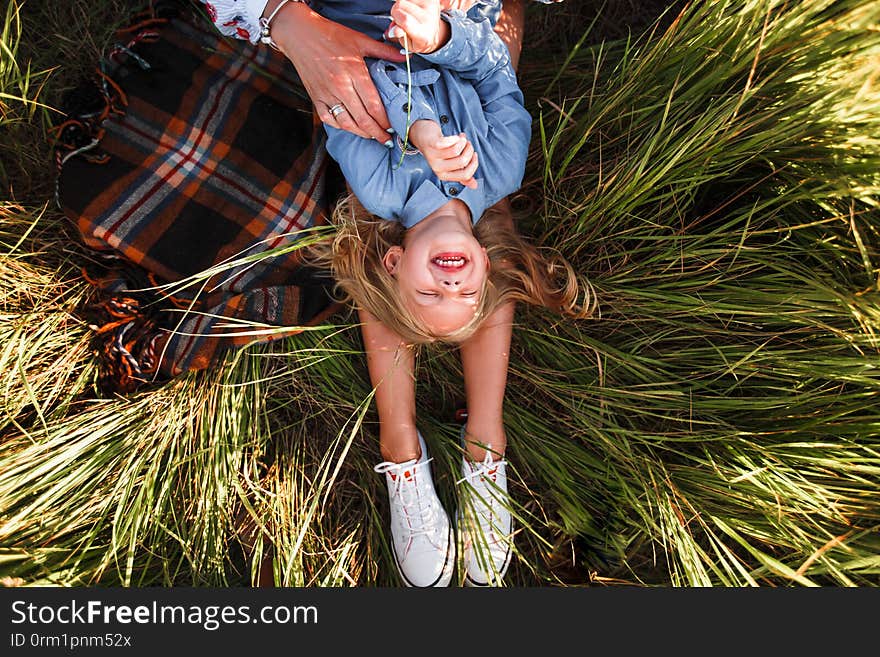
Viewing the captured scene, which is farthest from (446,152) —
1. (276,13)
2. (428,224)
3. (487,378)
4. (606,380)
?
(606,380)

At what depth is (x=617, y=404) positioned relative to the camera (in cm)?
153

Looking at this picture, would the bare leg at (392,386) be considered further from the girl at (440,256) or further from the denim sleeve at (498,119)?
the denim sleeve at (498,119)

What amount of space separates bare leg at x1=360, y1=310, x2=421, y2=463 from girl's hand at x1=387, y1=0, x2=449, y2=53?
2.21ft

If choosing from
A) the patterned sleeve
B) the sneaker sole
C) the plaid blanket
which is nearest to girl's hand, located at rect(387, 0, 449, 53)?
the patterned sleeve

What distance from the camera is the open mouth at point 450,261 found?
1296 mm

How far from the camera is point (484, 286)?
1.40 metres

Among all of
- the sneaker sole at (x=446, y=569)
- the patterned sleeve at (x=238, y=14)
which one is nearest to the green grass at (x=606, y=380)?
the sneaker sole at (x=446, y=569)

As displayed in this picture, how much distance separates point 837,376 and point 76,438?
196 cm

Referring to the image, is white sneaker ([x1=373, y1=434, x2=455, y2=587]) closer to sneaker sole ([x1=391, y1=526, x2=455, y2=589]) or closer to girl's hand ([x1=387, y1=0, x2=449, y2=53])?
sneaker sole ([x1=391, y1=526, x2=455, y2=589])

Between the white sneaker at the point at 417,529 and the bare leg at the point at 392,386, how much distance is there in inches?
2.0

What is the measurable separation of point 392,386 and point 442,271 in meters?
0.43

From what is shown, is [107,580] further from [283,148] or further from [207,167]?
[283,148]

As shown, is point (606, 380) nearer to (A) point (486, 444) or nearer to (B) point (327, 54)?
(A) point (486, 444)

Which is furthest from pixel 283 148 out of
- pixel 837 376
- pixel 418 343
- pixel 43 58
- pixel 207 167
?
pixel 837 376
